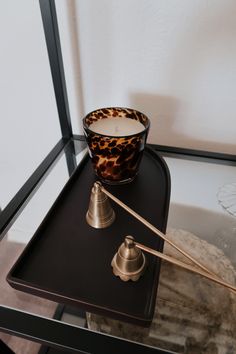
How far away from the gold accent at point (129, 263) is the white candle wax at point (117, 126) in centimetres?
17

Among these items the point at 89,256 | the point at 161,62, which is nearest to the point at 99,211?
the point at 89,256

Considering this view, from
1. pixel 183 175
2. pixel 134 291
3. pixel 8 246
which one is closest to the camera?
pixel 134 291

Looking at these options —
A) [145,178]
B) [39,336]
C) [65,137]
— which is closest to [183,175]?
[145,178]

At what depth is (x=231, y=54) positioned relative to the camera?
43cm

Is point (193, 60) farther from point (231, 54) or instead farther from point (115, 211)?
point (115, 211)

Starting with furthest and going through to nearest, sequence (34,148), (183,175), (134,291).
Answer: (34,148) → (183,175) → (134,291)

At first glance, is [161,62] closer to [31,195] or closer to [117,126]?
[117,126]

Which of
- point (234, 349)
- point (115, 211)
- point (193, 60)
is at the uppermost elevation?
point (193, 60)

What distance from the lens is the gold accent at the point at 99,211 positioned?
32 centimetres

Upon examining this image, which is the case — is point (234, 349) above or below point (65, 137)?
below

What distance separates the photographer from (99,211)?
0.34 meters

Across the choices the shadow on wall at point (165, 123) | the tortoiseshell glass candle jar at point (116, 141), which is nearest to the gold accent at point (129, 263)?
the tortoiseshell glass candle jar at point (116, 141)

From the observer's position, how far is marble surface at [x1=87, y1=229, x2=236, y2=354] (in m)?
0.31

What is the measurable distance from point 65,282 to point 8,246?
6.3 inches
